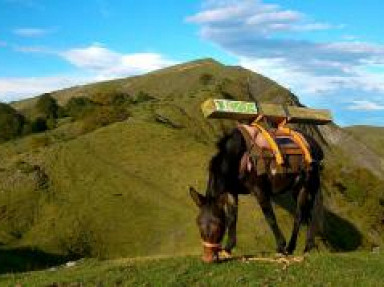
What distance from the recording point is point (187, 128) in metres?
84.2

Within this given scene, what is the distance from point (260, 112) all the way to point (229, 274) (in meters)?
5.95

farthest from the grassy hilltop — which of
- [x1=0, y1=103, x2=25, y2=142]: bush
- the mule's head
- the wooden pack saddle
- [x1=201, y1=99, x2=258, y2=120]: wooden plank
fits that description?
[x1=0, y1=103, x2=25, y2=142]: bush

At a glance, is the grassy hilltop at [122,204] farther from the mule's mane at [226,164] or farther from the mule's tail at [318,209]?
the mule's mane at [226,164]

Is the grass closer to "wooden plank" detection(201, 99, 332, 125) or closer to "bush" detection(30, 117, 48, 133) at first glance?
"wooden plank" detection(201, 99, 332, 125)

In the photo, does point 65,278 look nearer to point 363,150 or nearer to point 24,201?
point 24,201

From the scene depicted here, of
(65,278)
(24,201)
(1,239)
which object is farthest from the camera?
(24,201)

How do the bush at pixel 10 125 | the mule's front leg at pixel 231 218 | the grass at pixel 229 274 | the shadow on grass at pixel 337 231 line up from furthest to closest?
the bush at pixel 10 125, the shadow on grass at pixel 337 231, the mule's front leg at pixel 231 218, the grass at pixel 229 274

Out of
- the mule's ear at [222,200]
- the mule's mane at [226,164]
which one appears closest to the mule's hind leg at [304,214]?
the mule's mane at [226,164]

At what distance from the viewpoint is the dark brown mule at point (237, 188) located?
15.0 meters

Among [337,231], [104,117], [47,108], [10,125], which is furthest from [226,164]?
[47,108]

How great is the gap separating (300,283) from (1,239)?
137 ft

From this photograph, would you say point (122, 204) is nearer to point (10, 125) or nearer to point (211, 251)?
point (211, 251)

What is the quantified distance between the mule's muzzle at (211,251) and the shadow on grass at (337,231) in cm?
4553

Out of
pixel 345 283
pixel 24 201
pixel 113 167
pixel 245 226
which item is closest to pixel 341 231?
pixel 245 226
